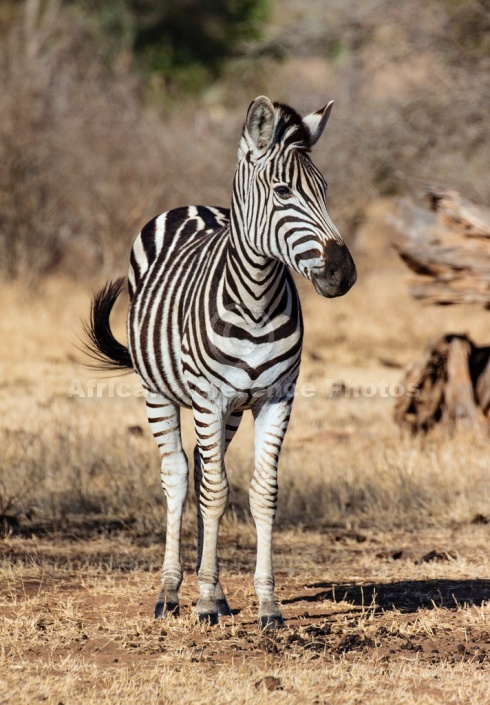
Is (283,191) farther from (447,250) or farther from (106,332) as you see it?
(447,250)

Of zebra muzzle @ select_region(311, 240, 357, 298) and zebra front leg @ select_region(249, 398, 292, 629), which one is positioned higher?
zebra muzzle @ select_region(311, 240, 357, 298)

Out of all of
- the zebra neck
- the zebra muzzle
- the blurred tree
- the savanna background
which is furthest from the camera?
the blurred tree

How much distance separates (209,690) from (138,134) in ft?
44.1

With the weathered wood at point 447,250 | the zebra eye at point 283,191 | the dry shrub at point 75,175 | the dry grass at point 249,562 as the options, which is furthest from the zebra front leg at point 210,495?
the dry shrub at point 75,175

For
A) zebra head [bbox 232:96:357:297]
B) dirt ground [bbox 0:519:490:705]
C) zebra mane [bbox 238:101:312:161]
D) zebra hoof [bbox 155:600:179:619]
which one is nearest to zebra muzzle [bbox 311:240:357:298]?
zebra head [bbox 232:96:357:297]

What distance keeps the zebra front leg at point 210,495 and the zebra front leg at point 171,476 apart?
0.21 m

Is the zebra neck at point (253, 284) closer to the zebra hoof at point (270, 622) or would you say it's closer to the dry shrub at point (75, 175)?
the zebra hoof at point (270, 622)

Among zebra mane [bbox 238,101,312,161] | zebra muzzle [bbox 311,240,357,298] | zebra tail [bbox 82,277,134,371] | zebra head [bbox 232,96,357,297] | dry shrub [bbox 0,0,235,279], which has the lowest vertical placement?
zebra tail [bbox 82,277,134,371]

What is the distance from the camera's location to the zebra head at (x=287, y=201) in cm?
389

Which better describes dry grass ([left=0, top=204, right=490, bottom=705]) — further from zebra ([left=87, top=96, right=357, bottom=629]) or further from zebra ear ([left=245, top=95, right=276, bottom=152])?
zebra ear ([left=245, top=95, right=276, bottom=152])

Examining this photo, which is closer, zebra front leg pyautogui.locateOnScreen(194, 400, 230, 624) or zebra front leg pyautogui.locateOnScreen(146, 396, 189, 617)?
zebra front leg pyautogui.locateOnScreen(194, 400, 230, 624)

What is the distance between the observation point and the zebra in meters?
4.04

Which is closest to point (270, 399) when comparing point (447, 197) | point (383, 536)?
point (383, 536)

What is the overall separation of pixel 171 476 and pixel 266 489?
666mm
